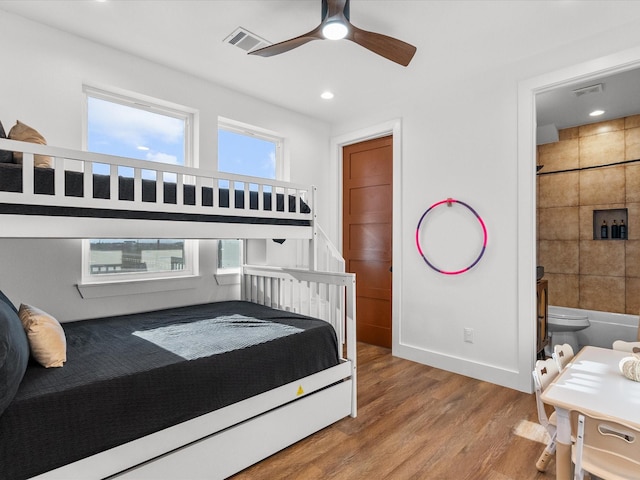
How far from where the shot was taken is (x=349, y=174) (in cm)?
423

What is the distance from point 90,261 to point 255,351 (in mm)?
1602

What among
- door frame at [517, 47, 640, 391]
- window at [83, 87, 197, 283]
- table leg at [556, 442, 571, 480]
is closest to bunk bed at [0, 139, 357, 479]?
window at [83, 87, 197, 283]

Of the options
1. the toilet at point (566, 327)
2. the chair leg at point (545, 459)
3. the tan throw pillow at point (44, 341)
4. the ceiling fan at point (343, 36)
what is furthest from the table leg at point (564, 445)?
the toilet at point (566, 327)

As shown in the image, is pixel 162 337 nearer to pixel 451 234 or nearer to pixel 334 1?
pixel 334 1

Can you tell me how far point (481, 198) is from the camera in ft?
10.0

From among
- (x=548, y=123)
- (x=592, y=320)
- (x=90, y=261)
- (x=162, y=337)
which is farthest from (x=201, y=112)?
(x=592, y=320)

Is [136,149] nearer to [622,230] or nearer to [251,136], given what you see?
[251,136]

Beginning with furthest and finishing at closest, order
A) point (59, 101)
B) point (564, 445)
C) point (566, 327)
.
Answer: point (566, 327)
point (59, 101)
point (564, 445)

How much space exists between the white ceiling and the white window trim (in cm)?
33

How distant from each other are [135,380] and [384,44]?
7.19ft

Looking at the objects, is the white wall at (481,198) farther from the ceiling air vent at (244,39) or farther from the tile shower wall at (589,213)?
the tile shower wall at (589,213)

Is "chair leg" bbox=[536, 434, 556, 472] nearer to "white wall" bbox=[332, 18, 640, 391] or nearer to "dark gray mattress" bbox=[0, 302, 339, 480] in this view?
"white wall" bbox=[332, 18, 640, 391]

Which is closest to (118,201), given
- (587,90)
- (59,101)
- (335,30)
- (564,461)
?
(59,101)

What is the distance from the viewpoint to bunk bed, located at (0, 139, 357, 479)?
1362mm
